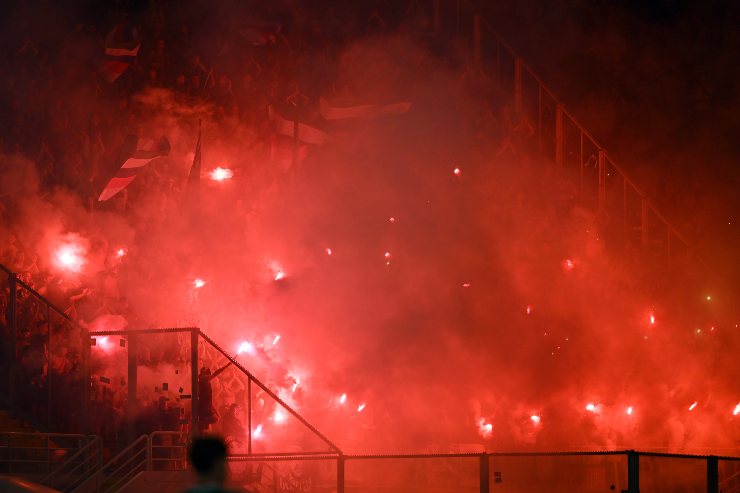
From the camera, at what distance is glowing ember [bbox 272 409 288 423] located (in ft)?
52.4

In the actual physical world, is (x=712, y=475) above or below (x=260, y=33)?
below

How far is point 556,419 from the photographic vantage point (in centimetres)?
1930

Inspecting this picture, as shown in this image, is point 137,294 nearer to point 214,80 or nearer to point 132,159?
point 132,159

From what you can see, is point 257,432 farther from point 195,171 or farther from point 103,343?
point 195,171

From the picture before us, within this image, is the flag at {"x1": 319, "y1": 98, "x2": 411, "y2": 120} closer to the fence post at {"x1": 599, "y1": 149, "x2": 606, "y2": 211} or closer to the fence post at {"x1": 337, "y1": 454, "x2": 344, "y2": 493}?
the fence post at {"x1": 599, "y1": 149, "x2": 606, "y2": 211}

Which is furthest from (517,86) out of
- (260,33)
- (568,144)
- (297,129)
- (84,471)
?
(84,471)

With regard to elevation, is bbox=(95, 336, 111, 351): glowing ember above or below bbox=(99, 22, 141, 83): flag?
below

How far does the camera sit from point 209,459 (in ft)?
11.6

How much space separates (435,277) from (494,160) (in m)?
2.82

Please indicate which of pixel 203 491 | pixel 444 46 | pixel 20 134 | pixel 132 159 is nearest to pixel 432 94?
pixel 444 46

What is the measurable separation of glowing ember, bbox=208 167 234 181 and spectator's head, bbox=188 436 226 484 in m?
13.3

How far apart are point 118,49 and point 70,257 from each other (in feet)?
11.9

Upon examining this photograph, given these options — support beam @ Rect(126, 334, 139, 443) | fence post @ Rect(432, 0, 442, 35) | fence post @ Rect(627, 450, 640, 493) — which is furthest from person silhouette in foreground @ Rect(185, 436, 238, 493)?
fence post @ Rect(432, 0, 442, 35)

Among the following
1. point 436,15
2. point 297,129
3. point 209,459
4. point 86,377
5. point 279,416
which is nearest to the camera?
point 209,459
